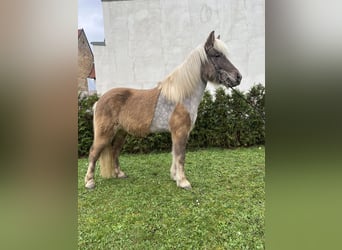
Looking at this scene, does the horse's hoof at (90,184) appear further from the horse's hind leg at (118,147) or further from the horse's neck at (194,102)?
the horse's neck at (194,102)

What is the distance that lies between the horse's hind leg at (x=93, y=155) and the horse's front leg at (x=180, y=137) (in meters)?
0.63

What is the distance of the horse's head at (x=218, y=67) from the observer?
2385 mm

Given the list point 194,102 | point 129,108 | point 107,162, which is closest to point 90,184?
point 107,162

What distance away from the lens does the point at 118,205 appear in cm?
248

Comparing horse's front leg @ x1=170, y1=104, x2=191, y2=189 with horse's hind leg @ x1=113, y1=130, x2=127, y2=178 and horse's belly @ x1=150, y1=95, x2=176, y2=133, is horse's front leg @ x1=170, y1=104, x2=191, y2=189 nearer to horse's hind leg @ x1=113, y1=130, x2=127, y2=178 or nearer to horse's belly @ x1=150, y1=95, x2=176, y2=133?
horse's belly @ x1=150, y1=95, x2=176, y2=133

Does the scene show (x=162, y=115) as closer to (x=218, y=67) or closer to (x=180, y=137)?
(x=180, y=137)

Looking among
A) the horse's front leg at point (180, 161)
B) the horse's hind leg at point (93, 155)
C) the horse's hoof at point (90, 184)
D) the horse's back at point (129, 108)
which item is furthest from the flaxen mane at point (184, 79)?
the horse's hoof at point (90, 184)

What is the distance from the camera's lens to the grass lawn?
2314 mm

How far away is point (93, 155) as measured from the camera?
2.57m

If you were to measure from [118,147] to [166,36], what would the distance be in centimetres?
108

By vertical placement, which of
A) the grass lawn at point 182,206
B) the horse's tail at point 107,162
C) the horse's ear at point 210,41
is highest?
the horse's ear at point 210,41
